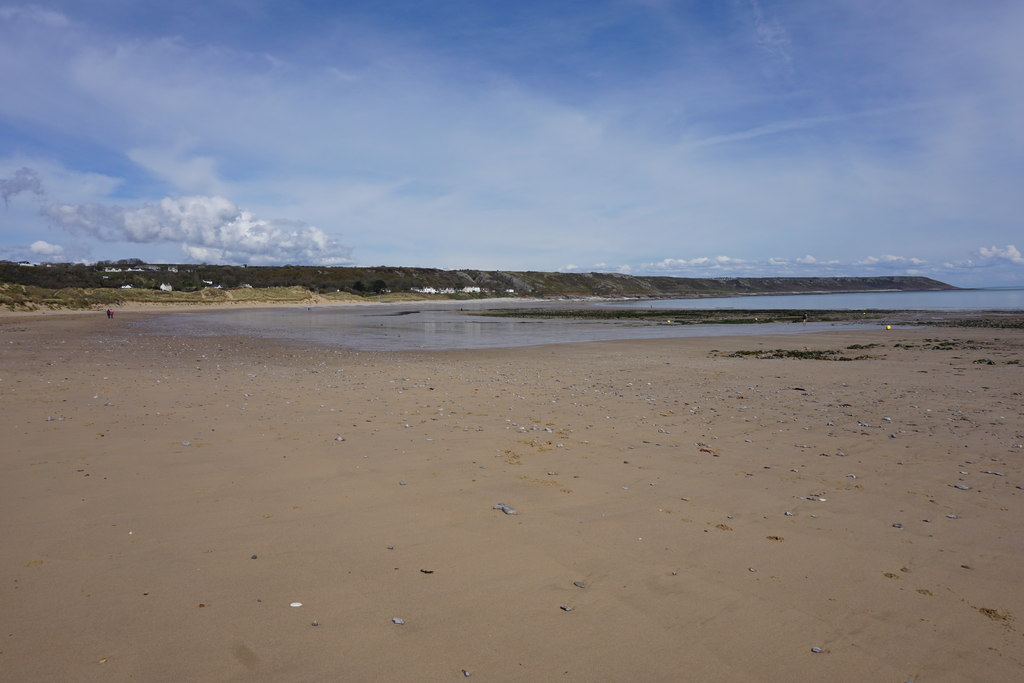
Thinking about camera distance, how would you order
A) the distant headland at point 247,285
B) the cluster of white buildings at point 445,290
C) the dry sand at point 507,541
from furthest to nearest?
the cluster of white buildings at point 445,290 < the distant headland at point 247,285 < the dry sand at point 507,541

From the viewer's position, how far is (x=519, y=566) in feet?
15.1

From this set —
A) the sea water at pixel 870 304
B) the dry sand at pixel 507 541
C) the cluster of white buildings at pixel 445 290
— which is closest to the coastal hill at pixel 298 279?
the cluster of white buildings at pixel 445 290

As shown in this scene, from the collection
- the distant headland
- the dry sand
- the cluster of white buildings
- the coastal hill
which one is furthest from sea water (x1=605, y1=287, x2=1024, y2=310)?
the dry sand

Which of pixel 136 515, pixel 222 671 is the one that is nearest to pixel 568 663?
pixel 222 671

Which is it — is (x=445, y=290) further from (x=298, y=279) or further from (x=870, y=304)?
(x=870, y=304)

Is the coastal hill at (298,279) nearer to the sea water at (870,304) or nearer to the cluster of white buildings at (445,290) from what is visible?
the cluster of white buildings at (445,290)

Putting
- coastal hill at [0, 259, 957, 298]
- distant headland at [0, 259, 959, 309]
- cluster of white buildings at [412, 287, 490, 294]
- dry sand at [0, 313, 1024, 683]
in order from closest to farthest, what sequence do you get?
dry sand at [0, 313, 1024, 683], distant headland at [0, 259, 959, 309], coastal hill at [0, 259, 957, 298], cluster of white buildings at [412, 287, 490, 294]

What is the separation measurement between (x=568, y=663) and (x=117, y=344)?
27.4m

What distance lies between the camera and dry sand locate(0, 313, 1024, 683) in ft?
11.5

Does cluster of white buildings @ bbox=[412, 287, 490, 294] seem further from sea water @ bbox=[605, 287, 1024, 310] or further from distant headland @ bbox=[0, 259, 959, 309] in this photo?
sea water @ bbox=[605, 287, 1024, 310]

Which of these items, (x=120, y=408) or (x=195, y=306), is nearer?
(x=120, y=408)

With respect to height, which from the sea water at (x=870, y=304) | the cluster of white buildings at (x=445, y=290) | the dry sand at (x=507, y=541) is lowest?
the dry sand at (x=507, y=541)

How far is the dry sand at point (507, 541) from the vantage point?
11.5 ft

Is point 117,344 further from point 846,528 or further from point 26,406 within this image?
point 846,528
